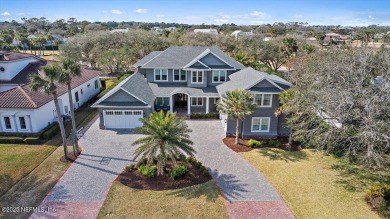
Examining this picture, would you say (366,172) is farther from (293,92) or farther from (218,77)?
(218,77)

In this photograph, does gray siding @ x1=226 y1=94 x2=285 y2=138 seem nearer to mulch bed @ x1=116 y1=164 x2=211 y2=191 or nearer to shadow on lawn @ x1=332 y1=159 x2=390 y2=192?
shadow on lawn @ x1=332 y1=159 x2=390 y2=192

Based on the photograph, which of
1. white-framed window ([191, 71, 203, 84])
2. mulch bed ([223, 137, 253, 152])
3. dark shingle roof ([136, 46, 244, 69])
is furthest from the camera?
dark shingle roof ([136, 46, 244, 69])

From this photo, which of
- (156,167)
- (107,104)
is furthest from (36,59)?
(156,167)

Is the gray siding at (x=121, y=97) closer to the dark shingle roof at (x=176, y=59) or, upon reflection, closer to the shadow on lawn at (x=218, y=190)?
the dark shingle roof at (x=176, y=59)

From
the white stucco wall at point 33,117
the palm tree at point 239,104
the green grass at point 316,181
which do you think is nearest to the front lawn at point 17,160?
the white stucco wall at point 33,117

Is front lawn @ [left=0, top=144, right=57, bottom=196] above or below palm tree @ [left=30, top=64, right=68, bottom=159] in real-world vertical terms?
below

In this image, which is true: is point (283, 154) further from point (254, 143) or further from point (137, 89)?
point (137, 89)

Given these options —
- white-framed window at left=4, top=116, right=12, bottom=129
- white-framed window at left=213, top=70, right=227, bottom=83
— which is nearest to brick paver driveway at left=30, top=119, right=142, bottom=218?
white-framed window at left=4, top=116, right=12, bottom=129
